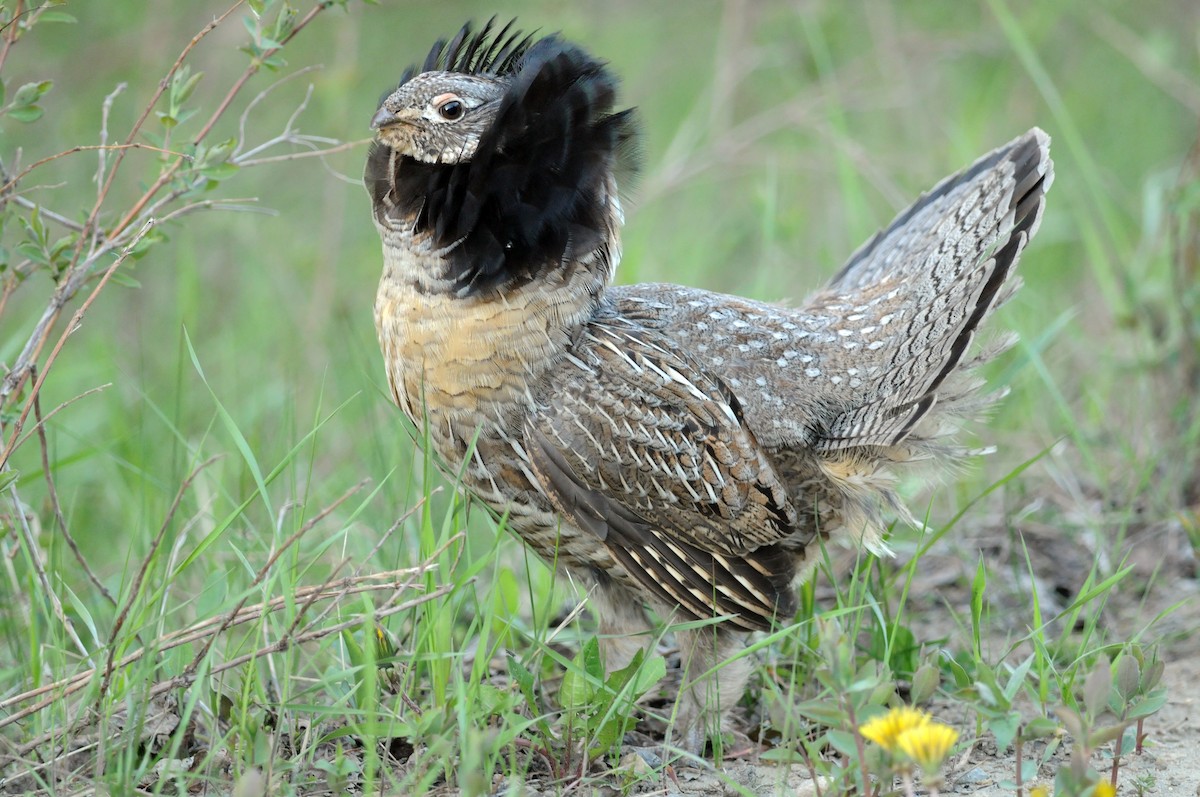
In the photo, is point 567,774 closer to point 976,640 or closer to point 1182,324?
point 976,640

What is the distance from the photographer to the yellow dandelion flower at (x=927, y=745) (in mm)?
2455

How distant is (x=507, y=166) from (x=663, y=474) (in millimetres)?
1042

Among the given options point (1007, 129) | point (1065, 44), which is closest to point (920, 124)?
point (1007, 129)

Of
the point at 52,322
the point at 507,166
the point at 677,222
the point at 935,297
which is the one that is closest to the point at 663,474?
the point at 507,166

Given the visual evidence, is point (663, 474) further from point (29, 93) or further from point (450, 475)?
point (29, 93)

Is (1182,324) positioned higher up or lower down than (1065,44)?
lower down

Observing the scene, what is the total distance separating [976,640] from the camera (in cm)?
340

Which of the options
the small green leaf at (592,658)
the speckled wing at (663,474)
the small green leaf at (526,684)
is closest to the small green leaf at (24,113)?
the speckled wing at (663,474)

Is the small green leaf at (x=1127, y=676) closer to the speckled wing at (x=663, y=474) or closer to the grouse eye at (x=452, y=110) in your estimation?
the speckled wing at (x=663, y=474)

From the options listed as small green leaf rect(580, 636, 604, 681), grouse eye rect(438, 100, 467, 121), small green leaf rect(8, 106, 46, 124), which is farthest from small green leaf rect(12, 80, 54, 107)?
small green leaf rect(580, 636, 604, 681)

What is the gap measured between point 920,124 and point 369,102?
4397mm

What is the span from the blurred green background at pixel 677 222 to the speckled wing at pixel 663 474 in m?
0.72

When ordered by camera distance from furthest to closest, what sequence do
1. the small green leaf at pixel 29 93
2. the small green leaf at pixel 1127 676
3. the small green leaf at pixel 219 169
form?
the small green leaf at pixel 219 169, the small green leaf at pixel 29 93, the small green leaf at pixel 1127 676

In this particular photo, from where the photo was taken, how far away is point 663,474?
3.68 metres
